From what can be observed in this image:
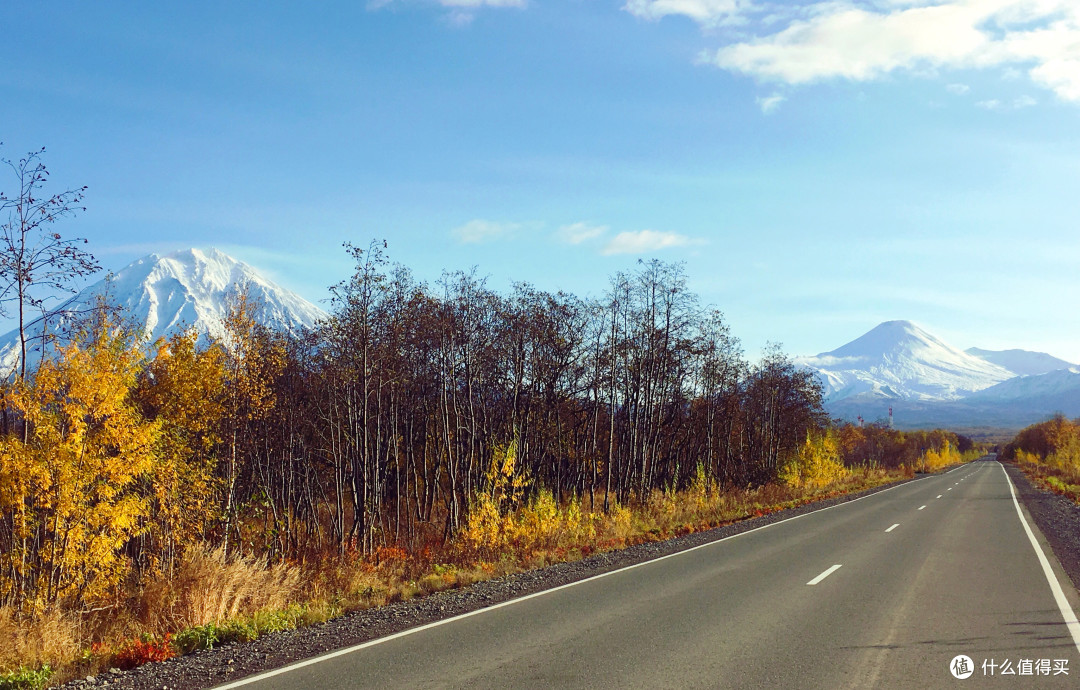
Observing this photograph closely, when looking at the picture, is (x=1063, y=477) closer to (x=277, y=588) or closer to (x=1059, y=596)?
(x=1059, y=596)

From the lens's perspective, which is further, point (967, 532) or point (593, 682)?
point (967, 532)

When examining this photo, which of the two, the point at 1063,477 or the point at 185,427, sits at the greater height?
the point at 185,427

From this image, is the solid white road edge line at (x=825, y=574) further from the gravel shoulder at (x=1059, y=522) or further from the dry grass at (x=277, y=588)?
the dry grass at (x=277, y=588)

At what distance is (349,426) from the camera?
2928 centimetres

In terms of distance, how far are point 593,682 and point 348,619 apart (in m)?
4.32

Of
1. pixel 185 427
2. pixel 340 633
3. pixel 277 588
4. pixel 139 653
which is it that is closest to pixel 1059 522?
pixel 340 633

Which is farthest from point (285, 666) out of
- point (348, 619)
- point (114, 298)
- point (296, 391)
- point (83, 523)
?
point (296, 391)

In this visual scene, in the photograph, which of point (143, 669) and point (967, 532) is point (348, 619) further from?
point (967, 532)

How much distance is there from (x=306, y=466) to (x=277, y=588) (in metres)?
21.8

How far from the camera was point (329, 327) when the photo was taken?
25078 mm

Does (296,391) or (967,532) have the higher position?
(296,391)

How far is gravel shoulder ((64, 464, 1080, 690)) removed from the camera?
22.0 feet

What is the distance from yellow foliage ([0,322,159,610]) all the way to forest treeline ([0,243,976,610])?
0.12 ft

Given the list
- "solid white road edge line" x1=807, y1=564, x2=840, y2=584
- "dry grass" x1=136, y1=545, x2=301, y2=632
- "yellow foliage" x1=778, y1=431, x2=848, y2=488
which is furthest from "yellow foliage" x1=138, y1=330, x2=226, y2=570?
"yellow foliage" x1=778, y1=431, x2=848, y2=488
